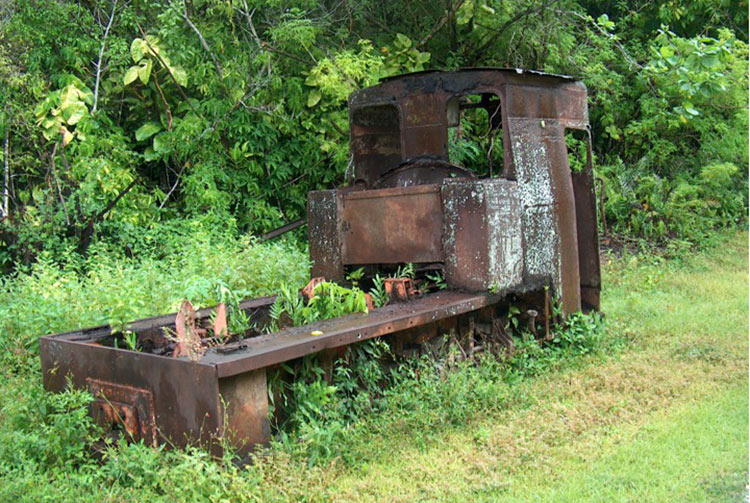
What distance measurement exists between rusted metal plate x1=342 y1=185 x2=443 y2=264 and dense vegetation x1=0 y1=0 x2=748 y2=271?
3.92 meters

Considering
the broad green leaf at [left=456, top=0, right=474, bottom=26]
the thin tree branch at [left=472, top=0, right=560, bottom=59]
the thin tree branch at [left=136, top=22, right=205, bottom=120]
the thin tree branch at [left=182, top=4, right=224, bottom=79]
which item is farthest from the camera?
the thin tree branch at [left=472, top=0, right=560, bottom=59]

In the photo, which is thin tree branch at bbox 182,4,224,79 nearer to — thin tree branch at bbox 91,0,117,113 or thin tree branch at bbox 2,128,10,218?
thin tree branch at bbox 91,0,117,113


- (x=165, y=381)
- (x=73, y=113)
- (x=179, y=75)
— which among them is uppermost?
(x=179, y=75)

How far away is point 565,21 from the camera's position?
11547 millimetres

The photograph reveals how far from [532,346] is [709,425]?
155 centimetres

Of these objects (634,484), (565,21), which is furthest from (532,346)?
(565,21)

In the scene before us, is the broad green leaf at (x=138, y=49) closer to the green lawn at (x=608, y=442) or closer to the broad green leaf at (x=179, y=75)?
the broad green leaf at (x=179, y=75)

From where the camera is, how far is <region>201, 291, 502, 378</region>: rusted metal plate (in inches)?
148

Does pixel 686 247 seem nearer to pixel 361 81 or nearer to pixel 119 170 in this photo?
pixel 361 81

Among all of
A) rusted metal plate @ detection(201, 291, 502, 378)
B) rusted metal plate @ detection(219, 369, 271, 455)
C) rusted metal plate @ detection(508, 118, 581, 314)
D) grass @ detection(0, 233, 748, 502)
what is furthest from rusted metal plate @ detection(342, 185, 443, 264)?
rusted metal plate @ detection(219, 369, 271, 455)

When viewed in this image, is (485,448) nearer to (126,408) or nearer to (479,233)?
(479,233)

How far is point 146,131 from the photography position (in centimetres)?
1036

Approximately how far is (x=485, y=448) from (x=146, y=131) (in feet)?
25.3

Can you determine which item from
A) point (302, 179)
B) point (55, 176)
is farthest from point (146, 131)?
point (302, 179)
